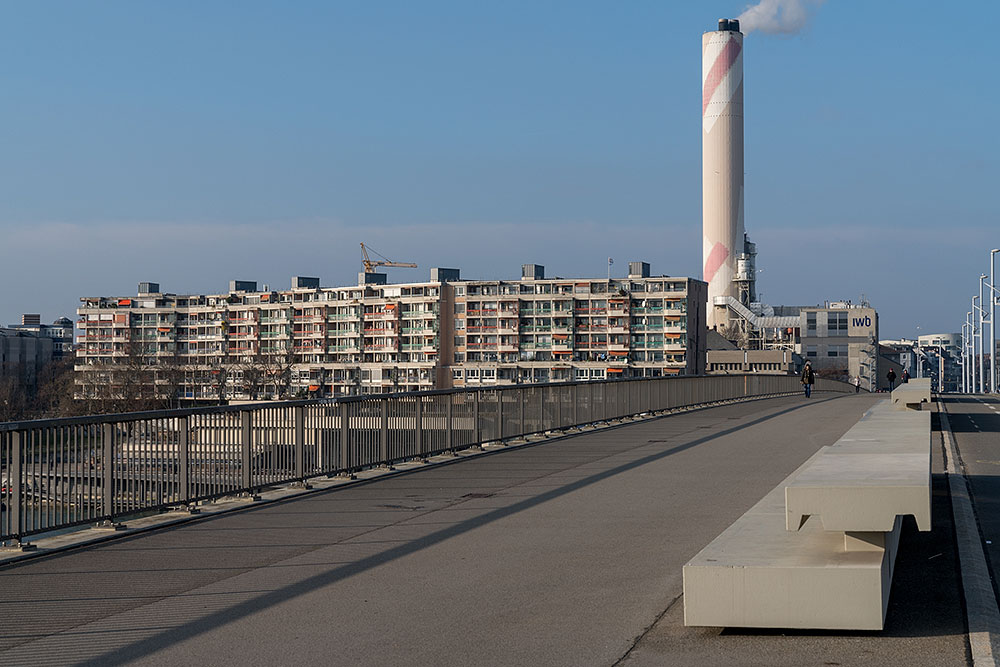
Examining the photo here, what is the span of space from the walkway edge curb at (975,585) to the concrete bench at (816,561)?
1.86ft

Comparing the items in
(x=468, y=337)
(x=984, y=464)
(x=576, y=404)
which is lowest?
(x=984, y=464)

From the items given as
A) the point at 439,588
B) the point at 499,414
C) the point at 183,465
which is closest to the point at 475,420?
the point at 499,414

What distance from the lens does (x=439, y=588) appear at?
861 centimetres

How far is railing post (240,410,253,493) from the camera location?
13680 mm

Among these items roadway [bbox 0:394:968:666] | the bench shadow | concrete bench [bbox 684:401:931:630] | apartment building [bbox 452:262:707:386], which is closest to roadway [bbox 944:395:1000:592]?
roadway [bbox 0:394:968:666]

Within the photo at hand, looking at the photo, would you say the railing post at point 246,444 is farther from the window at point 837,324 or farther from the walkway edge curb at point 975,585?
the window at point 837,324

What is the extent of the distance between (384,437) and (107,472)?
591cm

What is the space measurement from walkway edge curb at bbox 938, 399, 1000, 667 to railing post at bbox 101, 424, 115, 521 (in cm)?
794

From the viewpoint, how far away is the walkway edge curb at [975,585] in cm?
666

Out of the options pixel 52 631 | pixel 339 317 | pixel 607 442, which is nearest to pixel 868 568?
pixel 52 631

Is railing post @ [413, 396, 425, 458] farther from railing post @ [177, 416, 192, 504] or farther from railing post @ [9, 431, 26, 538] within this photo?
railing post @ [9, 431, 26, 538]

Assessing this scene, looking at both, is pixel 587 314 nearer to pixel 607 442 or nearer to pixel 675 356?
pixel 675 356

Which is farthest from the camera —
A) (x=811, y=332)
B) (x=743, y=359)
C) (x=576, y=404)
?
(x=811, y=332)

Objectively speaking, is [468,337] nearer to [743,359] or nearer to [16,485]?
[743,359]
